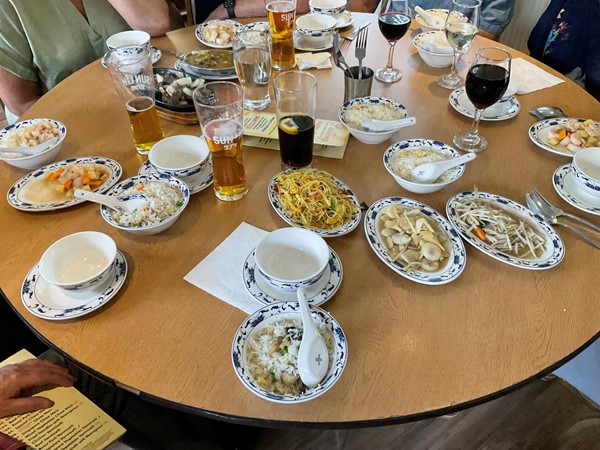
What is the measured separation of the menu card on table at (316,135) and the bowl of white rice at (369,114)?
3 centimetres

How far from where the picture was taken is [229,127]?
3.77 ft

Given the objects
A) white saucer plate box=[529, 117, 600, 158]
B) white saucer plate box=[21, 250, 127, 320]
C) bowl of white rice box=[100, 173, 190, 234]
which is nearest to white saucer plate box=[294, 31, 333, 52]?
white saucer plate box=[529, 117, 600, 158]

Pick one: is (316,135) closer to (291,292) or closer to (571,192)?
(291,292)

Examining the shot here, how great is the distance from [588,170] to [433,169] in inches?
17.3

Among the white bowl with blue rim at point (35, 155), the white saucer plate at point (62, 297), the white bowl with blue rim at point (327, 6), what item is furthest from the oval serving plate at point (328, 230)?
the white bowl with blue rim at point (327, 6)

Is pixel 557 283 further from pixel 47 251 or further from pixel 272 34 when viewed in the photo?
pixel 272 34

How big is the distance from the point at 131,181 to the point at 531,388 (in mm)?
1679

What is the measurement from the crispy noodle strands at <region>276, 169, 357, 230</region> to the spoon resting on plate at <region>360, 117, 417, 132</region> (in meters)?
0.28

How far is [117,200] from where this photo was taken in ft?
3.70

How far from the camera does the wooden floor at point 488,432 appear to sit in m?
1.65

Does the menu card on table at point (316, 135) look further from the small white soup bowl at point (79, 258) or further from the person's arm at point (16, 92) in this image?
the person's arm at point (16, 92)

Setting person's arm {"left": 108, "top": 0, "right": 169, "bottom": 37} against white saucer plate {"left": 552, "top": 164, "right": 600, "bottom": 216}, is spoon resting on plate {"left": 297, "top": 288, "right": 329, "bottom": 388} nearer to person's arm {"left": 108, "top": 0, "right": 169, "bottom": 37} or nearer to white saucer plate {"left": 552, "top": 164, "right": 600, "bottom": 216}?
white saucer plate {"left": 552, "top": 164, "right": 600, "bottom": 216}

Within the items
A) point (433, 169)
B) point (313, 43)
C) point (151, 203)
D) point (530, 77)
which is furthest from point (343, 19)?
point (151, 203)

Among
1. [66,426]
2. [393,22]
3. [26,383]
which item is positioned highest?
[393,22]
